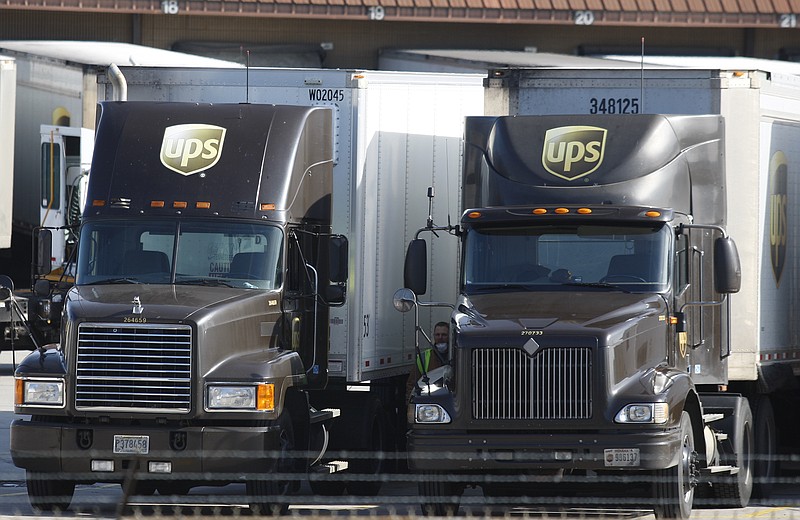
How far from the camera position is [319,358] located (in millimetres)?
14148

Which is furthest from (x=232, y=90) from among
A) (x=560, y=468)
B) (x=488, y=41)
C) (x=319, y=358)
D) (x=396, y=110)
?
(x=488, y=41)

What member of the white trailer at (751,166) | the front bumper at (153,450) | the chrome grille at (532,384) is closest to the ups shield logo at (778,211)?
the white trailer at (751,166)

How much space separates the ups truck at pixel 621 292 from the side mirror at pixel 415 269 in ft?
0.06

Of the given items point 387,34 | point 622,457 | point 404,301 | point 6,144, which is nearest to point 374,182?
point 404,301

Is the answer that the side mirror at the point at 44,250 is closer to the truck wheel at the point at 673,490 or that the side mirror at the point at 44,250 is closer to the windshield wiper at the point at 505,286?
the windshield wiper at the point at 505,286

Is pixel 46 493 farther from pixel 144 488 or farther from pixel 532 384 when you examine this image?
pixel 532 384

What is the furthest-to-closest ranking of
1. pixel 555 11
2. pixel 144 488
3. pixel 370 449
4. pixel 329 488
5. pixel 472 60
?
pixel 555 11, pixel 472 60, pixel 329 488, pixel 370 449, pixel 144 488

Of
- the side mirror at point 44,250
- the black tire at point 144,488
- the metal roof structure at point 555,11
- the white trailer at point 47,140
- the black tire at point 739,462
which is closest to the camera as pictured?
the black tire at point 144,488

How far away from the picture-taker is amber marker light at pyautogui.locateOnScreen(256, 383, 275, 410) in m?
12.4

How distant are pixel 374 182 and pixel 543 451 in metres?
3.91

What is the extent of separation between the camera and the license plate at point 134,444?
12.3 m

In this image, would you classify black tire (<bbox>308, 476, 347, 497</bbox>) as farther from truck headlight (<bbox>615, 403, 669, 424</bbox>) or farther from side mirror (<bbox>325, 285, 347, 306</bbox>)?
truck headlight (<bbox>615, 403, 669, 424</bbox>)

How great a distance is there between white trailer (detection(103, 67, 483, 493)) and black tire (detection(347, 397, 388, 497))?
13mm

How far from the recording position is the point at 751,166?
14.4 m
